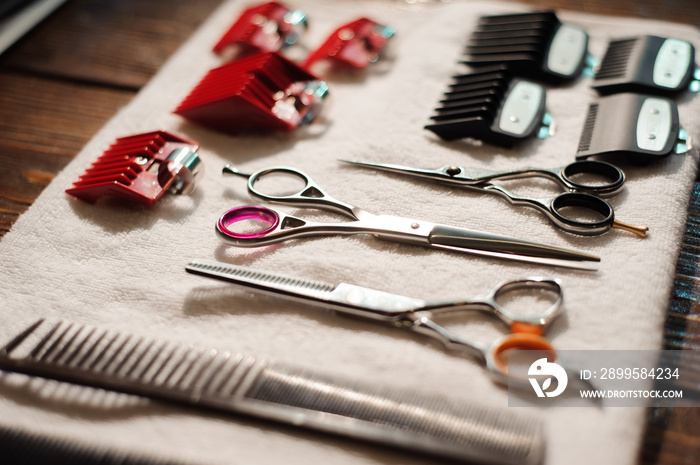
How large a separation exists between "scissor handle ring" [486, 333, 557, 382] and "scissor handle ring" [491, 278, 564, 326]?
0.5 inches

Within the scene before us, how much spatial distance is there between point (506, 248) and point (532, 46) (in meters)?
0.35

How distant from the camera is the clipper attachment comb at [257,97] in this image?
0.73m

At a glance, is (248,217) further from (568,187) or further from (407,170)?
(568,187)

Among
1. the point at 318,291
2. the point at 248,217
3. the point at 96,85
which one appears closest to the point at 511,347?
the point at 318,291

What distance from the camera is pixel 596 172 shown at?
25.3 inches

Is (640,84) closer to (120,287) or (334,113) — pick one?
(334,113)

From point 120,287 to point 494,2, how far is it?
744 mm

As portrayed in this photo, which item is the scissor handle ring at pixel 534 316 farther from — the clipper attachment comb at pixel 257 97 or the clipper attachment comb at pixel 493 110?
the clipper attachment comb at pixel 257 97

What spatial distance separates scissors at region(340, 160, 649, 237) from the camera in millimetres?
580

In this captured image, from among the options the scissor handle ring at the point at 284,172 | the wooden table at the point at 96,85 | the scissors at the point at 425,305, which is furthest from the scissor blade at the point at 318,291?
the wooden table at the point at 96,85

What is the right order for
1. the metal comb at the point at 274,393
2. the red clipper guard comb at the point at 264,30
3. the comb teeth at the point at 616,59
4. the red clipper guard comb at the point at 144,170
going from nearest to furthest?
the metal comb at the point at 274,393 → the red clipper guard comb at the point at 144,170 → the comb teeth at the point at 616,59 → the red clipper guard comb at the point at 264,30

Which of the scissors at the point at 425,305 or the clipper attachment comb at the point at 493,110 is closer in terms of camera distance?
the scissors at the point at 425,305

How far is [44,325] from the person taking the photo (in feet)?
1.76

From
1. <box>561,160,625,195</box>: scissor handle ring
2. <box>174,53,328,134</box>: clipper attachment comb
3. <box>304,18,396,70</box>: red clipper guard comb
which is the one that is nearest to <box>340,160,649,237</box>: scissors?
<box>561,160,625,195</box>: scissor handle ring
